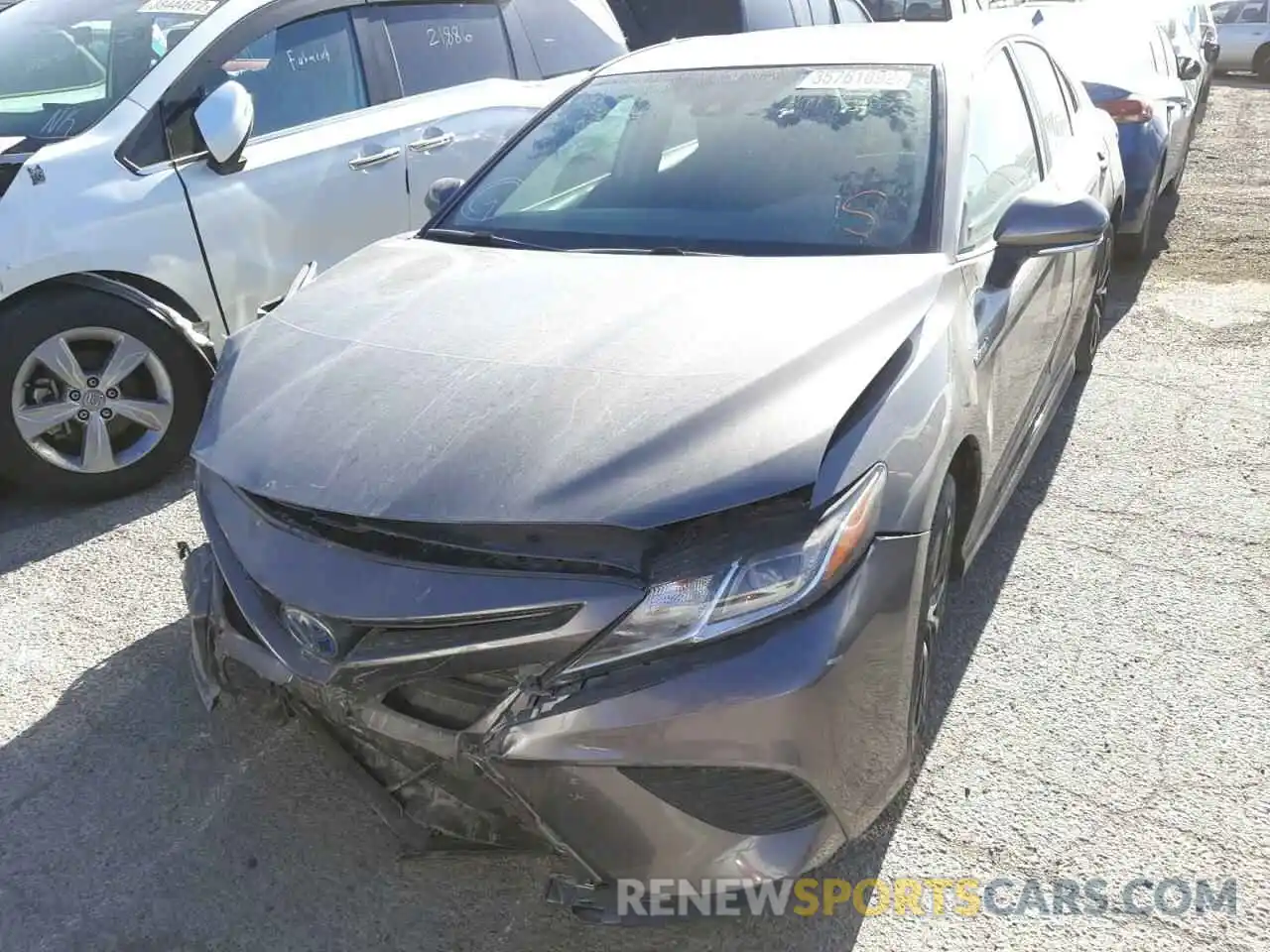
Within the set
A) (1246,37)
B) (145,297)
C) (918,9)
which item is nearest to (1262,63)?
(1246,37)

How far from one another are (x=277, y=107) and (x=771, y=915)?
3.75 metres

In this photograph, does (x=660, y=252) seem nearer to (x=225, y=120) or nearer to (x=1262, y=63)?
(x=225, y=120)

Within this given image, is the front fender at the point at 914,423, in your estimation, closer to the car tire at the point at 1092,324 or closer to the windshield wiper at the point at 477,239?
the windshield wiper at the point at 477,239

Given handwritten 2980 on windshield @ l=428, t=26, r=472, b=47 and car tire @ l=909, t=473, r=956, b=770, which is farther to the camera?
handwritten 2980 on windshield @ l=428, t=26, r=472, b=47

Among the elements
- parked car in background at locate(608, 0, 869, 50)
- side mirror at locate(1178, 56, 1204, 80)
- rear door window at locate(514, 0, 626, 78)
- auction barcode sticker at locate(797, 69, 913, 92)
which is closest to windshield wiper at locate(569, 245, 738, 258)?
auction barcode sticker at locate(797, 69, 913, 92)

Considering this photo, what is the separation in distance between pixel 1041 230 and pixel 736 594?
1521 millimetres

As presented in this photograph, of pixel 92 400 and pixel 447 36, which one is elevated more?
pixel 447 36

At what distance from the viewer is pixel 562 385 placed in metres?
2.26

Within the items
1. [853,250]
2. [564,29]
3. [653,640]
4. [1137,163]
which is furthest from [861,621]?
[1137,163]

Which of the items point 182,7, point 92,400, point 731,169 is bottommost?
point 92,400

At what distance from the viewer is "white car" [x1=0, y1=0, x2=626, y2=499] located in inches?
154

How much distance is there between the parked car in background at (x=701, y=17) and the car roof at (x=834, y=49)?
174 inches

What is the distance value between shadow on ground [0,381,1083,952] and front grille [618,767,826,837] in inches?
10.2

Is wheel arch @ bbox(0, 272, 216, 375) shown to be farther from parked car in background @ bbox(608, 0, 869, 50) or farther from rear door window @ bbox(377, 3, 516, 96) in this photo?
parked car in background @ bbox(608, 0, 869, 50)
